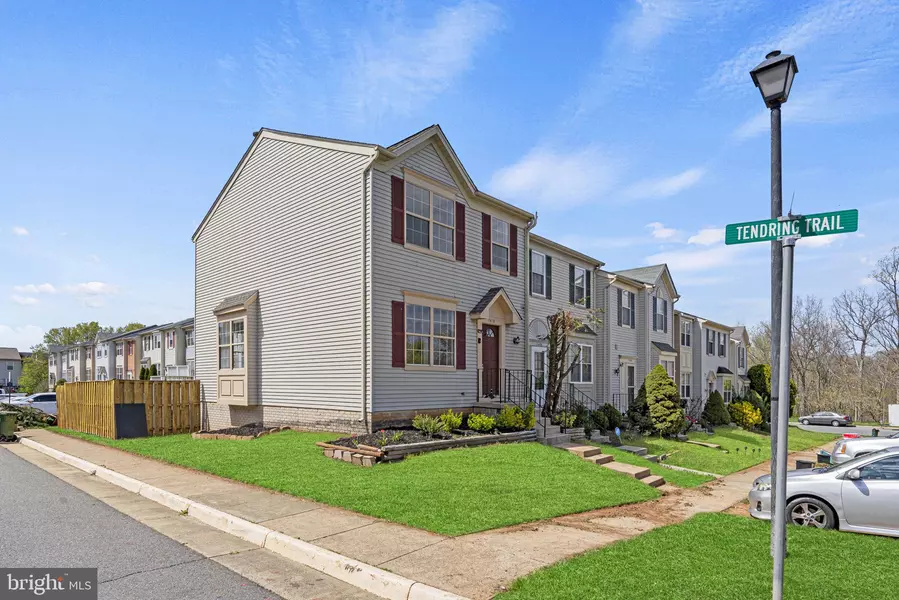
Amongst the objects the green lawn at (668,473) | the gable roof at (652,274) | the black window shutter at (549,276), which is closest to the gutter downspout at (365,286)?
the green lawn at (668,473)

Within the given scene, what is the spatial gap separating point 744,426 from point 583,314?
12813mm

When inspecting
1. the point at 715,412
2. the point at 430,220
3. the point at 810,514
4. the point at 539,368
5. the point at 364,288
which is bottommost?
the point at 715,412

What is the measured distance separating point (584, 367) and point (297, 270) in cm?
1289

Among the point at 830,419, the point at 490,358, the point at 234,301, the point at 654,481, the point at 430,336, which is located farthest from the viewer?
the point at 830,419

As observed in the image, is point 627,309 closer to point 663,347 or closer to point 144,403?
point 663,347

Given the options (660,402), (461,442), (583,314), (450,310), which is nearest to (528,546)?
(461,442)

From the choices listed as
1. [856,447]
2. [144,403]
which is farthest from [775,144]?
[144,403]

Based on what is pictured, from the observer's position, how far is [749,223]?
4.74 metres

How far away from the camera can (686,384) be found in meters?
35.3

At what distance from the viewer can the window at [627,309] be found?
26.5 meters

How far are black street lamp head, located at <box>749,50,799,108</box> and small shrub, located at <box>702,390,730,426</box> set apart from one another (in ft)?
83.3

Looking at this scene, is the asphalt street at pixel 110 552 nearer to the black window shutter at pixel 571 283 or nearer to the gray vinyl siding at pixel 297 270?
the gray vinyl siding at pixel 297 270

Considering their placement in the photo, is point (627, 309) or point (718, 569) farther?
point (627, 309)

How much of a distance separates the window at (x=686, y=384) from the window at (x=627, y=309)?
365 inches
